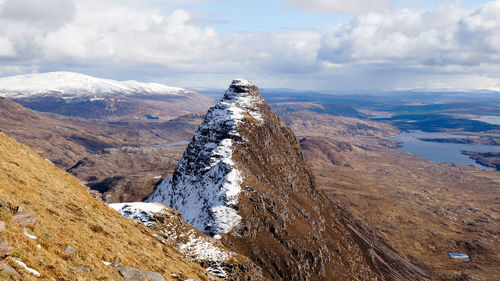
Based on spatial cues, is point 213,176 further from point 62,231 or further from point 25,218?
point 25,218

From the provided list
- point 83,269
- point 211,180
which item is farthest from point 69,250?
point 211,180

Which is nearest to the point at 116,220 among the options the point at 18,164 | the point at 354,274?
the point at 18,164

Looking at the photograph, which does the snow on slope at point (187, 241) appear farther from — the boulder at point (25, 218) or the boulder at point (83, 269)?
the boulder at point (83, 269)

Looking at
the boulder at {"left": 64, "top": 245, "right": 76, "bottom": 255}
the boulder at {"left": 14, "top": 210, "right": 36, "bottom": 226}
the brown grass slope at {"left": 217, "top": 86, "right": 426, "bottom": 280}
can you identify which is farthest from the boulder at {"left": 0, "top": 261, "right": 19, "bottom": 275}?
the brown grass slope at {"left": 217, "top": 86, "right": 426, "bottom": 280}

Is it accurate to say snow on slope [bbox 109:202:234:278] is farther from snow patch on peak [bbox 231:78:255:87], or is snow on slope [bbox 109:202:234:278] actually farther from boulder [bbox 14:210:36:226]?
snow patch on peak [bbox 231:78:255:87]

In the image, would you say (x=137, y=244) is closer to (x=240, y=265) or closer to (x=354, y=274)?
(x=240, y=265)

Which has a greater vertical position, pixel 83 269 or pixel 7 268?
pixel 7 268
